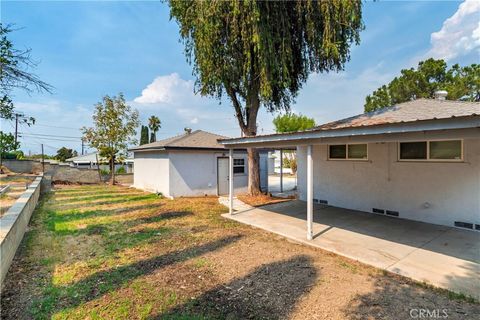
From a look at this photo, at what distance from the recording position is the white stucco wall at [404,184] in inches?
240

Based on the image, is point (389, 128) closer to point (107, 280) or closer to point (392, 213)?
point (392, 213)

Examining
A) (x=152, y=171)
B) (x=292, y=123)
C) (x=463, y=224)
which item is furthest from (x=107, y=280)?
(x=292, y=123)

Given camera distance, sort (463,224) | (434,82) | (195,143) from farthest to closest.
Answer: (434,82) → (195,143) → (463,224)

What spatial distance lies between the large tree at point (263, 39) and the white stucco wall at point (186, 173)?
3.52 meters

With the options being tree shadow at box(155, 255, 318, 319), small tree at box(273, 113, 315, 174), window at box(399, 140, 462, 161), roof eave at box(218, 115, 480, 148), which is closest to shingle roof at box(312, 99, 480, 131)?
window at box(399, 140, 462, 161)

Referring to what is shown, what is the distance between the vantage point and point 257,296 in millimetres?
3484

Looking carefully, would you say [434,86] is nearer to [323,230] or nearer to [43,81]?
[323,230]

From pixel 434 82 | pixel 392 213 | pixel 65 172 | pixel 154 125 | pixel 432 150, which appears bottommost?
pixel 392 213

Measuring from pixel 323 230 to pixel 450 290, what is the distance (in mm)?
2995

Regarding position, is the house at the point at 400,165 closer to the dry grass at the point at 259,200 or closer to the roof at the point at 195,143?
the dry grass at the point at 259,200

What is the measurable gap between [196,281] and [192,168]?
345 inches

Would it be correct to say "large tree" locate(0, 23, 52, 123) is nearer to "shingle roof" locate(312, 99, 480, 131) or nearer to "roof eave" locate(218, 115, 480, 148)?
"roof eave" locate(218, 115, 480, 148)

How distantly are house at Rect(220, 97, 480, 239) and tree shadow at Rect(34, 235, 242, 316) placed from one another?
9.56 ft

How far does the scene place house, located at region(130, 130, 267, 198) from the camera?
11953mm
